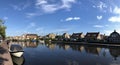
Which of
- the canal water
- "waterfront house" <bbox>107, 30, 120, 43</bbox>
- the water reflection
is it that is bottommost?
the canal water

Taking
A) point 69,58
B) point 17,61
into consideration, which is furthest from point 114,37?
point 17,61

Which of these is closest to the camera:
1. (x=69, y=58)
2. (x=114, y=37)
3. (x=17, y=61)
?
(x=17, y=61)

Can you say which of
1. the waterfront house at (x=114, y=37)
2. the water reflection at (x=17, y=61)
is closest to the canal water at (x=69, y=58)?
the water reflection at (x=17, y=61)

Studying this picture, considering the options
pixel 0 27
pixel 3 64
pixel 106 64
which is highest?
pixel 0 27

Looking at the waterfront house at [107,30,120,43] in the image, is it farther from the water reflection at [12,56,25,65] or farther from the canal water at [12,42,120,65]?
the water reflection at [12,56,25,65]

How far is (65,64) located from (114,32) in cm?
8806

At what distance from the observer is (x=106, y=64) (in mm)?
35031

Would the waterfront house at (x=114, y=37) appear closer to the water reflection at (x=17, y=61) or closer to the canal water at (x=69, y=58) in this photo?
the canal water at (x=69, y=58)

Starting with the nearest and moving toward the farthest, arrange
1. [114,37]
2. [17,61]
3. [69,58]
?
[17,61] → [69,58] → [114,37]

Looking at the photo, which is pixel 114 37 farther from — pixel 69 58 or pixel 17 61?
pixel 17 61

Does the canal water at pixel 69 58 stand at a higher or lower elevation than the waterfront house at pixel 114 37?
lower

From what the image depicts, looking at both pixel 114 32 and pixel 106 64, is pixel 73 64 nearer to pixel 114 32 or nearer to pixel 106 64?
pixel 106 64

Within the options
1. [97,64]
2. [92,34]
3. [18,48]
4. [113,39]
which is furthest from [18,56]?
[92,34]

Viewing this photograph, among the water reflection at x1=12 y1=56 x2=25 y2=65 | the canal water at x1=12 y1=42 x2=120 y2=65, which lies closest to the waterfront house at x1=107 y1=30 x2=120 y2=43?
the canal water at x1=12 y1=42 x2=120 y2=65
